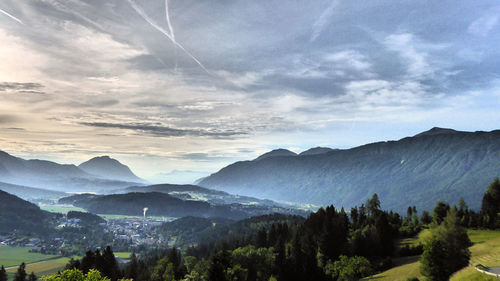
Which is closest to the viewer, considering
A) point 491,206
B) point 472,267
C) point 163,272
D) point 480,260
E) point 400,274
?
point 472,267

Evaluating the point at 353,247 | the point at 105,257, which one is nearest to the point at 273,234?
the point at 353,247

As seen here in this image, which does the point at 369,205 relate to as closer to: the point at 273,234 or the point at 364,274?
the point at 273,234

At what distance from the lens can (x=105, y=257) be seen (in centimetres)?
12225

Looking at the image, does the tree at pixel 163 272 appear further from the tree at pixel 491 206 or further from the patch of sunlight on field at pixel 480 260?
the tree at pixel 491 206

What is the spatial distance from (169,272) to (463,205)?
489 feet

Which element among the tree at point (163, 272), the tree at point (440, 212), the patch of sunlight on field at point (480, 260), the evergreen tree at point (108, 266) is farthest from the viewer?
the tree at point (440, 212)

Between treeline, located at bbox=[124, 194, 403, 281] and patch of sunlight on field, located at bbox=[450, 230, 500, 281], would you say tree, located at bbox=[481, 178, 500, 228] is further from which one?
patch of sunlight on field, located at bbox=[450, 230, 500, 281]

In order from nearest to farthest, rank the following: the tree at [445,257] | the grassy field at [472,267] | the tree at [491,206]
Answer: the grassy field at [472,267], the tree at [445,257], the tree at [491,206]

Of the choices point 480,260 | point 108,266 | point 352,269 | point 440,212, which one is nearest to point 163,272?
point 108,266

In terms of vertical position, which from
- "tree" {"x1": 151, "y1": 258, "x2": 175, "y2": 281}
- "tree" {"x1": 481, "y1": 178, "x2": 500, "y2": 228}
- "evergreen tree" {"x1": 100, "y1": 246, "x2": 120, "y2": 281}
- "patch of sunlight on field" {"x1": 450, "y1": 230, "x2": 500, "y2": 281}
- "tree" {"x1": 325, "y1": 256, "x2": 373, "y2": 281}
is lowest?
"tree" {"x1": 151, "y1": 258, "x2": 175, "y2": 281}

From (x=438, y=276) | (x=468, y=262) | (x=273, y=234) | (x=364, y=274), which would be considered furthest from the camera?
(x=273, y=234)

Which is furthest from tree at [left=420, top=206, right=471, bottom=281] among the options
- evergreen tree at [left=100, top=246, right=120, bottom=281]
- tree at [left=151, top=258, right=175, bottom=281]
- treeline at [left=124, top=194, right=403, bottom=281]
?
evergreen tree at [left=100, top=246, right=120, bottom=281]

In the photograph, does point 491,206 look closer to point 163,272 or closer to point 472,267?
point 472,267

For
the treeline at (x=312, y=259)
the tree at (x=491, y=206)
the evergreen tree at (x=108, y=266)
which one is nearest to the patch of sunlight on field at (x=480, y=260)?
the treeline at (x=312, y=259)
